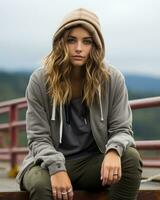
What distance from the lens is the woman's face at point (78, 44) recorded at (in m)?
3.66

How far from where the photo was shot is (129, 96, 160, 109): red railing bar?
5855 millimetres

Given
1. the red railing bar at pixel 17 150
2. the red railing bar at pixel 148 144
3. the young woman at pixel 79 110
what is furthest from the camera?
the red railing bar at pixel 17 150

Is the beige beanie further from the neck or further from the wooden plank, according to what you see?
the wooden plank

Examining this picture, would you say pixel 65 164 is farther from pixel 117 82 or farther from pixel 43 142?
pixel 117 82

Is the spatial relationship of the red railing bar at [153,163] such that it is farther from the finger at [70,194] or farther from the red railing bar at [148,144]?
the finger at [70,194]

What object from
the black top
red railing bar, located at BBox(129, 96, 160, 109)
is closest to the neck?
the black top

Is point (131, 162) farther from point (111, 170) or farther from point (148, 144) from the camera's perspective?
point (148, 144)

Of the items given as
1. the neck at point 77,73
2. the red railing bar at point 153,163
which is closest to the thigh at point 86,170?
the neck at point 77,73

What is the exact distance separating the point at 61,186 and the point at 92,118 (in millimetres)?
414

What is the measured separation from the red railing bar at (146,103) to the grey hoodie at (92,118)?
2075 mm

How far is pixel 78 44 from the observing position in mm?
3645

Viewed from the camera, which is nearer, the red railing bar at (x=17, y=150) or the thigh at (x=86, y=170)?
the thigh at (x=86, y=170)

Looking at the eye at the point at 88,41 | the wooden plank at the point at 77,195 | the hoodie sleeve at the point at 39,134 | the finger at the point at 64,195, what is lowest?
the wooden plank at the point at 77,195

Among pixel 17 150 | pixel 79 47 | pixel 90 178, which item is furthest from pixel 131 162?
pixel 17 150
